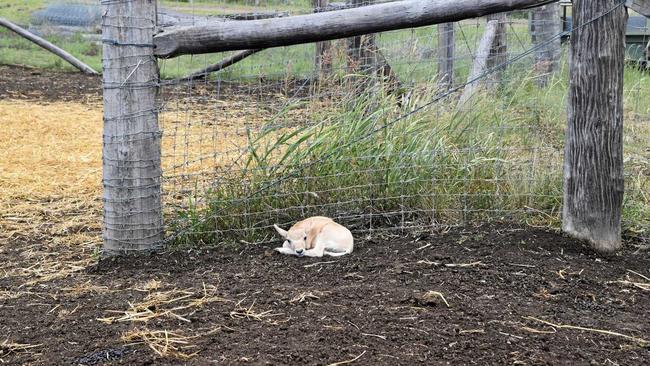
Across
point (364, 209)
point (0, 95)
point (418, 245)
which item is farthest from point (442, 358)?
point (0, 95)

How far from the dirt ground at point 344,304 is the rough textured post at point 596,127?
190mm

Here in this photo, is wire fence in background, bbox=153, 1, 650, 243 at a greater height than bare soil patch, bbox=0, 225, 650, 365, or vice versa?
wire fence in background, bbox=153, 1, 650, 243

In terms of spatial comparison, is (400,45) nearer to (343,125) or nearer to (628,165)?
(343,125)

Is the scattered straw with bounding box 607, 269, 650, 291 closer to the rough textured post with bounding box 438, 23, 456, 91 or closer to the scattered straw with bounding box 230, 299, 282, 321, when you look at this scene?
the scattered straw with bounding box 230, 299, 282, 321

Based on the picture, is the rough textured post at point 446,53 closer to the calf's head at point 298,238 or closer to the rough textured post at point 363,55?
the rough textured post at point 363,55

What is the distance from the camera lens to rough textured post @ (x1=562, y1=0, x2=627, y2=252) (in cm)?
489

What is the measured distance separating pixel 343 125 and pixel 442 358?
258 cm

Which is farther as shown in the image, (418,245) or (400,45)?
(400,45)

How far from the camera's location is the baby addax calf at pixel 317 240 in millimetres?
5141

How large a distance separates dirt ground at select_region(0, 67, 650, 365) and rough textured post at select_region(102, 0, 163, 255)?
24 centimetres

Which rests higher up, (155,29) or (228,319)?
(155,29)

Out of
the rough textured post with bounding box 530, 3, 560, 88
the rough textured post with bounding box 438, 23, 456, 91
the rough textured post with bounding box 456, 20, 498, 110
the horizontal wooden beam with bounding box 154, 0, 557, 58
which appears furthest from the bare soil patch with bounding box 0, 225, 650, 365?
the rough textured post with bounding box 530, 3, 560, 88

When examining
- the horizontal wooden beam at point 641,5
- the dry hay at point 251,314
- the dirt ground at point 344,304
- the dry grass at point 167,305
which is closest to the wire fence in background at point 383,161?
the dirt ground at point 344,304

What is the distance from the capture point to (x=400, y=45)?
6.45 metres
